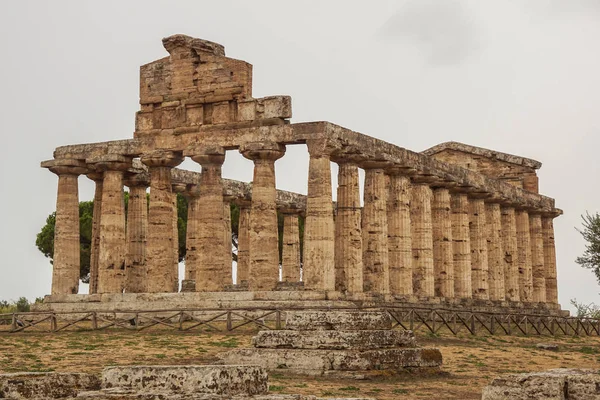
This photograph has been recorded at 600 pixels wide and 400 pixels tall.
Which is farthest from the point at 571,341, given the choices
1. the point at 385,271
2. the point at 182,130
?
the point at 182,130

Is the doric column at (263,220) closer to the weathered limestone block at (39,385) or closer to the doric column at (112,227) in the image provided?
the doric column at (112,227)

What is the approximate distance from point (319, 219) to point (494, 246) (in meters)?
19.0

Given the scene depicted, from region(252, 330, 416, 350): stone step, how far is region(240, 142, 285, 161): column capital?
16.9 meters

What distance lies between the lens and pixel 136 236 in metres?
45.6

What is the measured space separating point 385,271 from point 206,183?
26.5 ft

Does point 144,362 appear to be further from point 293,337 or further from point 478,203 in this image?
point 478,203

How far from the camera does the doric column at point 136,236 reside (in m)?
44.6

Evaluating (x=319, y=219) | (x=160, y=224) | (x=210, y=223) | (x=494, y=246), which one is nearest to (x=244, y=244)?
(x=494, y=246)

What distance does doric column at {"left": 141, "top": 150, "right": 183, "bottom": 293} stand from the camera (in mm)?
41188

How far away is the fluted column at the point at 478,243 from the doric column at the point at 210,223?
55.9 feet

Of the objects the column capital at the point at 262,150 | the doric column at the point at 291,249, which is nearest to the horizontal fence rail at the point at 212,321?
the column capital at the point at 262,150

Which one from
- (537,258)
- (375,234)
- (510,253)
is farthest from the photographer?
(537,258)

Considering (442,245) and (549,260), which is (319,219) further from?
(549,260)

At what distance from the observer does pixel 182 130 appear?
136ft
